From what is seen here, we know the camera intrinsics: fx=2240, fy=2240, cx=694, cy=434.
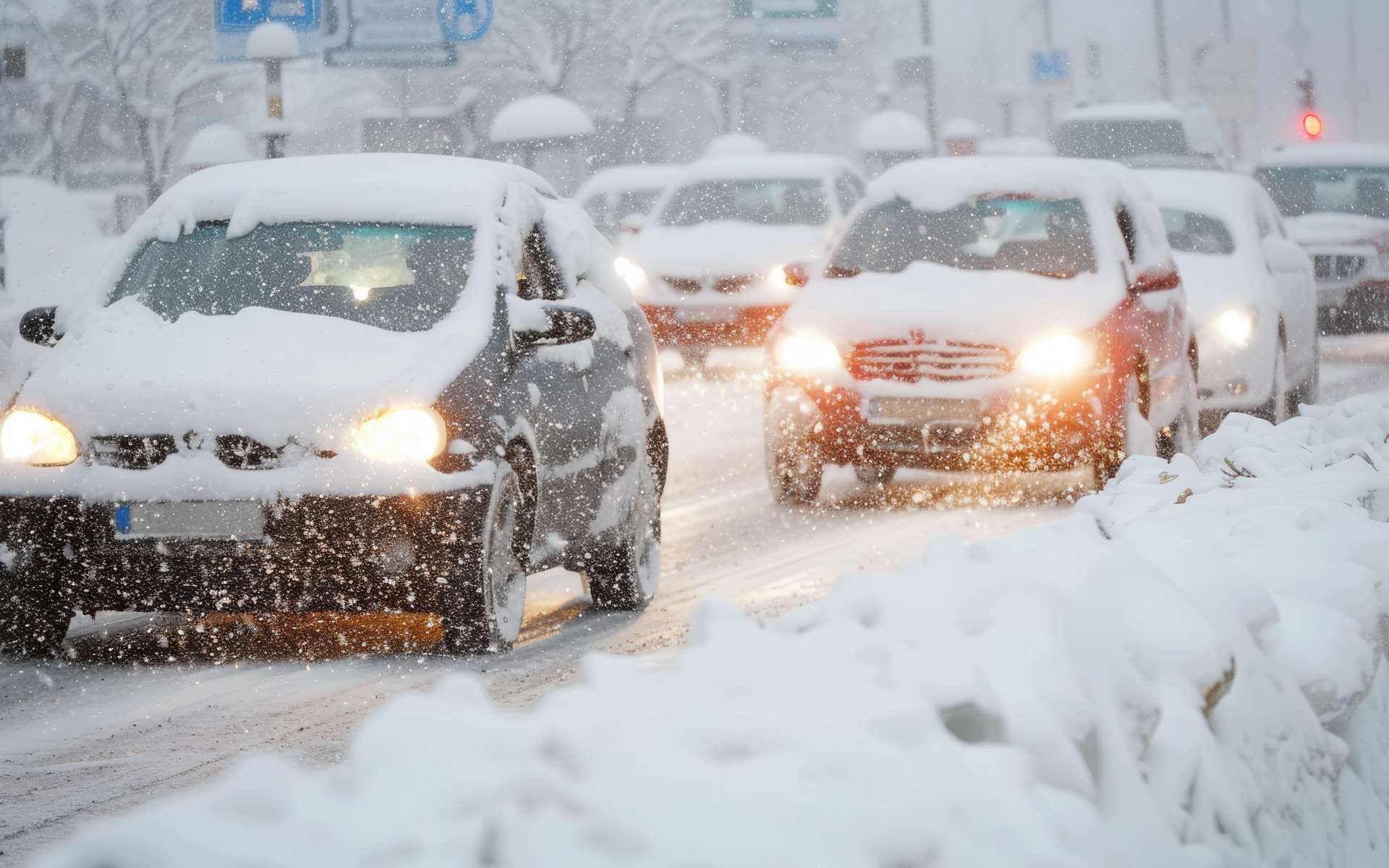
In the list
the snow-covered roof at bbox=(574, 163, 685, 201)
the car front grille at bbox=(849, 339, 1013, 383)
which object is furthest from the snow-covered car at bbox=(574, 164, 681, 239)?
the car front grille at bbox=(849, 339, 1013, 383)

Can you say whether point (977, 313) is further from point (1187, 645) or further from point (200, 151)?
point (200, 151)

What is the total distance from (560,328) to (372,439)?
38.3 inches

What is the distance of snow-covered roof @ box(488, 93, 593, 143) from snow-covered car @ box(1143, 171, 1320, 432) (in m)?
19.3

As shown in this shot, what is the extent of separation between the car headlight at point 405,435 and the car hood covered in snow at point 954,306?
453 cm

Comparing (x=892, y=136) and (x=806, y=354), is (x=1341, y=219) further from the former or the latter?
(x=892, y=136)

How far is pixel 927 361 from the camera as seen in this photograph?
10805 millimetres

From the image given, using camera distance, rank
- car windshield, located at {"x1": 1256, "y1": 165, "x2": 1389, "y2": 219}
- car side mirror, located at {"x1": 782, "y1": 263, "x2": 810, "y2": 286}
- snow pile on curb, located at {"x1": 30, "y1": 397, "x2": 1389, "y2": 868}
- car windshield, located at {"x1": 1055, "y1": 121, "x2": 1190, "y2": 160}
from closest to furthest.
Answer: snow pile on curb, located at {"x1": 30, "y1": 397, "x2": 1389, "y2": 868} < car side mirror, located at {"x1": 782, "y1": 263, "x2": 810, "y2": 286} < car windshield, located at {"x1": 1256, "y1": 165, "x2": 1389, "y2": 219} < car windshield, located at {"x1": 1055, "y1": 121, "x2": 1190, "y2": 160}

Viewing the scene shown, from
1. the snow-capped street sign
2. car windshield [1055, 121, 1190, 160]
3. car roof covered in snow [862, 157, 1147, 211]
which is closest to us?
car roof covered in snow [862, 157, 1147, 211]

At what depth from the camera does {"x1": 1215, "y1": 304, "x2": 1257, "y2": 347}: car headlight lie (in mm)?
13445

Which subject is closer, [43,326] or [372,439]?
[372,439]

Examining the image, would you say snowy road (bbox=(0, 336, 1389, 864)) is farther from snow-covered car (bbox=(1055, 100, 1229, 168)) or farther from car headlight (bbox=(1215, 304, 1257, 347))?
snow-covered car (bbox=(1055, 100, 1229, 168))

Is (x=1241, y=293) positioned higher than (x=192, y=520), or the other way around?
(x=192, y=520)

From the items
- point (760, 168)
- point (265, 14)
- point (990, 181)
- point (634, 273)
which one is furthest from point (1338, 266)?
point (990, 181)

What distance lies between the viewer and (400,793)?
7.73 feet
